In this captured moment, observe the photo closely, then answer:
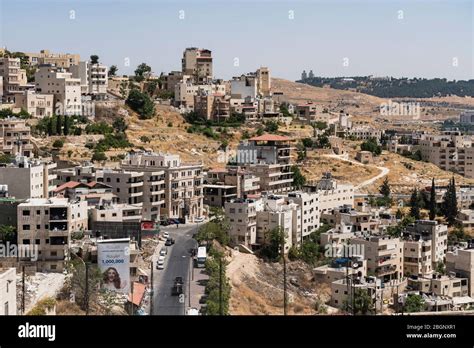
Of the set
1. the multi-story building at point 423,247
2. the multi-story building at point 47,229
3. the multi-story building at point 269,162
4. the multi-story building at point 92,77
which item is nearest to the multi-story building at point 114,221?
the multi-story building at point 47,229

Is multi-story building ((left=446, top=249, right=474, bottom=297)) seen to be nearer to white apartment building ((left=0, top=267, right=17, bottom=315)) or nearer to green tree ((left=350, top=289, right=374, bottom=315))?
green tree ((left=350, top=289, right=374, bottom=315))

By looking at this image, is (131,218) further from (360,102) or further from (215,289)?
(360,102)

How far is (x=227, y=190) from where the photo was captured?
1162 cm

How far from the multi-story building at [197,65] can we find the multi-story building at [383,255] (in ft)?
35.3

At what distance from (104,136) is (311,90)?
77.3 feet

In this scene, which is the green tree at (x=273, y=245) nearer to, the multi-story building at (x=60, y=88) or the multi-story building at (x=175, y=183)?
the multi-story building at (x=175, y=183)

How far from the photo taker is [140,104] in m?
17.1

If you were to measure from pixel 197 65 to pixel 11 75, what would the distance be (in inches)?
208

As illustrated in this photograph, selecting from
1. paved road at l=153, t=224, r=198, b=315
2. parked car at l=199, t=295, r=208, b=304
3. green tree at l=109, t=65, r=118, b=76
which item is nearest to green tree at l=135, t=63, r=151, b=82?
green tree at l=109, t=65, r=118, b=76

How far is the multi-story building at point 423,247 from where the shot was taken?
9.89 m

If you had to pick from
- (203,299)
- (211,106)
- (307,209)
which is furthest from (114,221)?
(211,106)

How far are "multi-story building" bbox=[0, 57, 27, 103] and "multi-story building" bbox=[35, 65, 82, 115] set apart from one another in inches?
16.9

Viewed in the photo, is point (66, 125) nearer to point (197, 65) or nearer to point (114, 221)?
point (114, 221)
